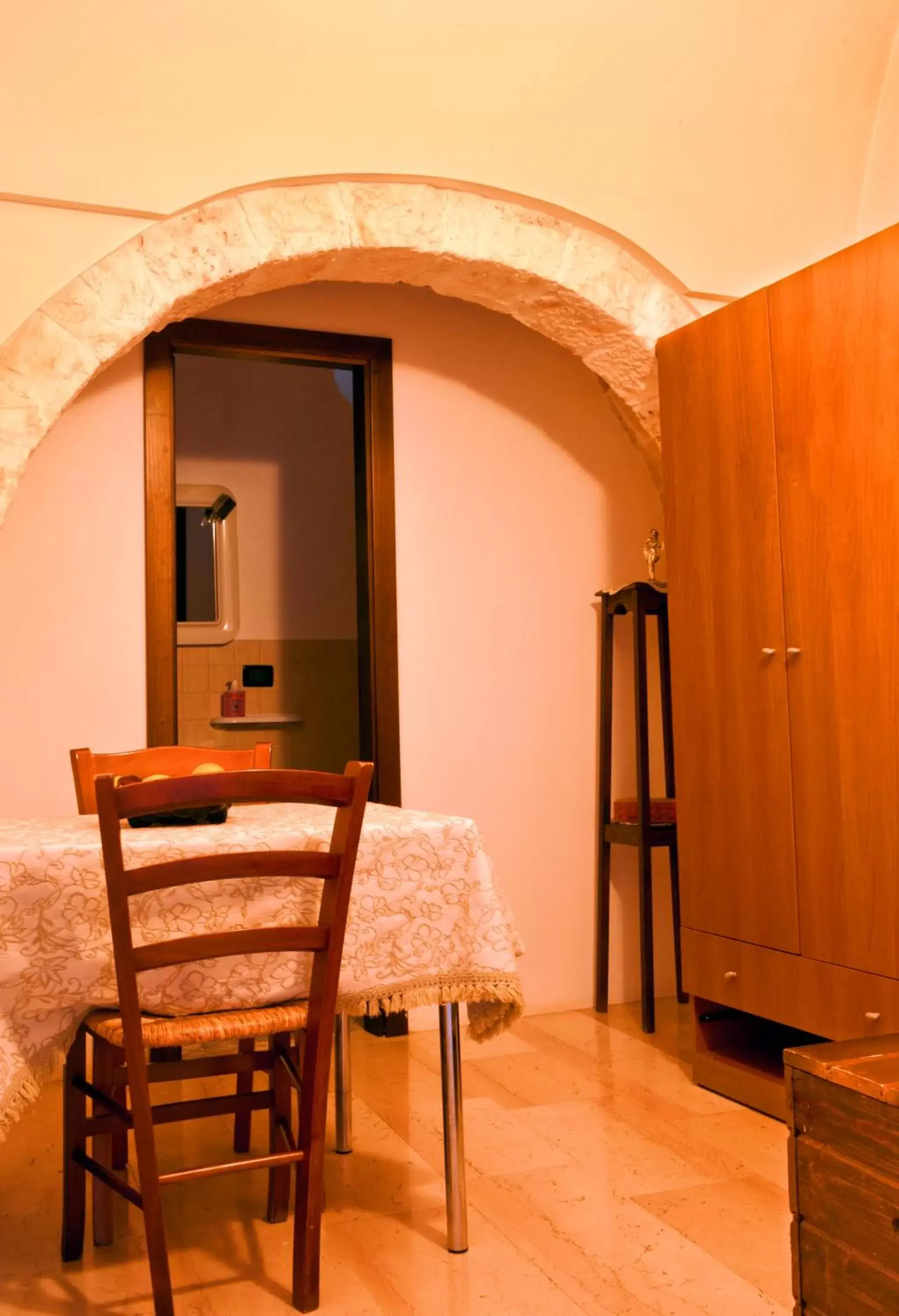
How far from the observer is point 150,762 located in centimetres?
259

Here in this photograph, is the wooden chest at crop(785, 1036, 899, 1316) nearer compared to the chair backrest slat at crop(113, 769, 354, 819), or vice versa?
the wooden chest at crop(785, 1036, 899, 1316)

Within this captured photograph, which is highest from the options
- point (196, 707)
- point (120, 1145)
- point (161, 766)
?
point (196, 707)

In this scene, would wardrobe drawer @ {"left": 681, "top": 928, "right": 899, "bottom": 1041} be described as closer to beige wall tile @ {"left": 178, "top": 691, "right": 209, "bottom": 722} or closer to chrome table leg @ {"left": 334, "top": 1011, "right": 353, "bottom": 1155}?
chrome table leg @ {"left": 334, "top": 1011, "right": 353, "bottom": 1155}

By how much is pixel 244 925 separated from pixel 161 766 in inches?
30.2

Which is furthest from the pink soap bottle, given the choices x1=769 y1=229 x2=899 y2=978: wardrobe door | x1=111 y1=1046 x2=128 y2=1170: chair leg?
x1=769 y1=229 x2=899 y2=978: wardrobe door

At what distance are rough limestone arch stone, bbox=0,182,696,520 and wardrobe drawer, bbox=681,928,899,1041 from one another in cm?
158

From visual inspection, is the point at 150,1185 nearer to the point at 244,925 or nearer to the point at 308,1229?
the point at 308,1229

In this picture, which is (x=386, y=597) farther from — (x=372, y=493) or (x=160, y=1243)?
(x=160, y=1243)

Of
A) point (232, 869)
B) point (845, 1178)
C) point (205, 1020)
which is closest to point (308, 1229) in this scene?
point (205, 1020)

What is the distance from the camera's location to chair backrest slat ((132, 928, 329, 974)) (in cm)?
175

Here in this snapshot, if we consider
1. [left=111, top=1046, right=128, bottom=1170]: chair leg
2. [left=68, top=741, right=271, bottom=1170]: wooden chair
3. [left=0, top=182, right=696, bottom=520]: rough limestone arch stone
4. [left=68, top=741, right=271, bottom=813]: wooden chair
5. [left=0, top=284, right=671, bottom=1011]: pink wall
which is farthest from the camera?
[left=0, top=284, right=671, bottom=1011]: pink wall

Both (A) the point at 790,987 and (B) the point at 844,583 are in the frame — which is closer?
(B) the point at 844,583

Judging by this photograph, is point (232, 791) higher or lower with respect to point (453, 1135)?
higher

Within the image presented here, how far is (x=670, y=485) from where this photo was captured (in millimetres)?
3199
